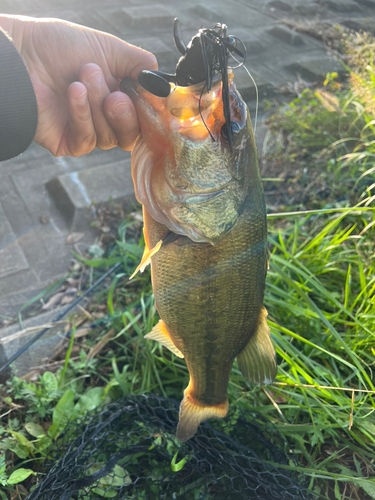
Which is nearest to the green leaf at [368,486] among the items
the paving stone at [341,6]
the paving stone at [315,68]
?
the paving stone at [315,68]

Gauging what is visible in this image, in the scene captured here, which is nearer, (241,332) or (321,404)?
(241,332)

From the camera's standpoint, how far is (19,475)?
1800 mm

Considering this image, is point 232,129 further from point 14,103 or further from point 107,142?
point 14,103

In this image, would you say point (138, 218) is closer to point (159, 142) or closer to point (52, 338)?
point (52, 338)

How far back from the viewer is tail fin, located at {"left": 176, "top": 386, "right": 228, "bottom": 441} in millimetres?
1714

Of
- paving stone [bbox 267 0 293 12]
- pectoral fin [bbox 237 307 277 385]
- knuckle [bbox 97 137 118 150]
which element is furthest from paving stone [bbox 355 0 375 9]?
pectoral fin [bbox 237 307 277 385]

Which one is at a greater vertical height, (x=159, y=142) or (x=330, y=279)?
(x=159, y=142)

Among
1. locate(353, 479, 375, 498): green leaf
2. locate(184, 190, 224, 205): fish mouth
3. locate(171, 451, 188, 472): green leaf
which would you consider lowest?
locate(353, 479, 375, 498): green leaf

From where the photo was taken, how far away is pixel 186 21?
24.8 ft

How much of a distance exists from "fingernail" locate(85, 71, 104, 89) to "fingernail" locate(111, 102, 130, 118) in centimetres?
19

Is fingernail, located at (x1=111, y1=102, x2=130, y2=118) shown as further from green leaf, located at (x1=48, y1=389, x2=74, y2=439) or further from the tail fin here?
green leaf, located at (x1=48, y1=389, x2=74, y2=439)

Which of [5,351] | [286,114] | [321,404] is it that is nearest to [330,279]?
[321,404]

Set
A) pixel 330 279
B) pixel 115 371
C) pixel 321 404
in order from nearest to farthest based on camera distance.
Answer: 1. pixel 321 404
2. pixel 115 371
3. pixel 330 279

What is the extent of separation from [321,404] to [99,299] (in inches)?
68.0
